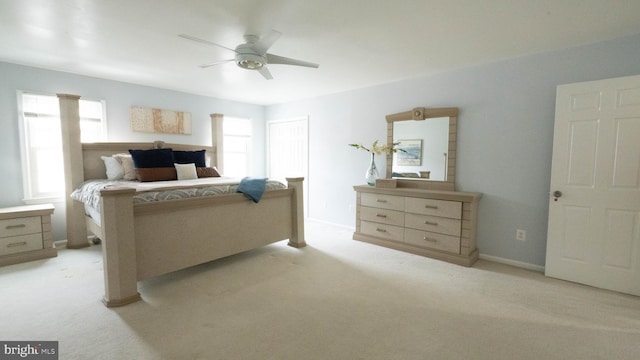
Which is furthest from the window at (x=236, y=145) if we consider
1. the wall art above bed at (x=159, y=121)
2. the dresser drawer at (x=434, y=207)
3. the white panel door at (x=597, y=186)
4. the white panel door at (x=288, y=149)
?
the white panel door at (x=597, y=186)

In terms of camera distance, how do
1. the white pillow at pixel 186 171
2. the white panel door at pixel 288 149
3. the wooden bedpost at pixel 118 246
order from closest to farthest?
1. the wooden bedpost at pixel 118 246
2. the white pillow at pixel 186 171
3. the white panel door at pixel 288 149

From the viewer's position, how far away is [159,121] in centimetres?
459

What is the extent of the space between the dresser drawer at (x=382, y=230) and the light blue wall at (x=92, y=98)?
330cm

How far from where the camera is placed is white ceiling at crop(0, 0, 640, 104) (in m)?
2.07

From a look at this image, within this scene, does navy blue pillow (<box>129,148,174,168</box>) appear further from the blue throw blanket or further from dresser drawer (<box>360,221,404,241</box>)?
dresser drawer (<box>360,221,404,241</box>)

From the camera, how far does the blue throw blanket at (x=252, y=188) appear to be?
10.4 ft

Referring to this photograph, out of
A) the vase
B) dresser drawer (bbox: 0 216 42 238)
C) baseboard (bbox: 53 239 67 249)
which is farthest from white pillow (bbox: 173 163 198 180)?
the vase

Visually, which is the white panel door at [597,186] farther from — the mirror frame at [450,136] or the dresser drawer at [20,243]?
the dresser drawer at [20,243]

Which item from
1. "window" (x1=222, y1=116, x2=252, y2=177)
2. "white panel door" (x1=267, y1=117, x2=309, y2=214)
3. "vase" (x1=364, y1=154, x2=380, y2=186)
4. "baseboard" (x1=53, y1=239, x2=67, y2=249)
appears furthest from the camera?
"window" (x1=222, y1=116, x2=252, y2=177)

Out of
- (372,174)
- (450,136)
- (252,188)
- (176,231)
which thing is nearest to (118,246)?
(176,231)

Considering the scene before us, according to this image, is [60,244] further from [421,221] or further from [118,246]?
[421,221]

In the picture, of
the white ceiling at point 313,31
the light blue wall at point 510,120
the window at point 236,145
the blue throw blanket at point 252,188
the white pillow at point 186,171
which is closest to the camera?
the white ceiling at point 313,31

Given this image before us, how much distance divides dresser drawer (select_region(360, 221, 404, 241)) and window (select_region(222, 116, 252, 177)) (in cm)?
301

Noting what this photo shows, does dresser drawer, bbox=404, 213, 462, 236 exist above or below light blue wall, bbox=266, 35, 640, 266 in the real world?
below
